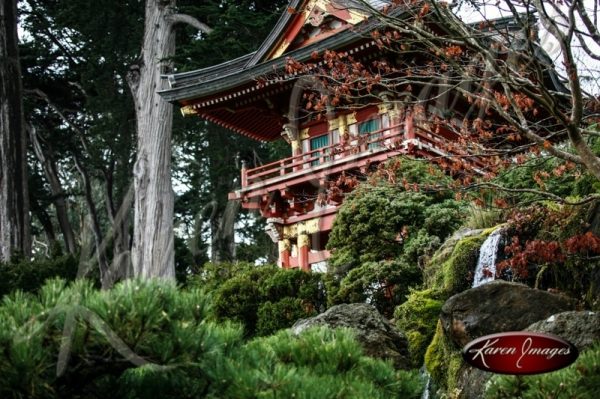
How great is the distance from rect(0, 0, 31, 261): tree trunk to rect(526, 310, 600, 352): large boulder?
17.9 meters

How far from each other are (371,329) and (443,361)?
1212 millimetres

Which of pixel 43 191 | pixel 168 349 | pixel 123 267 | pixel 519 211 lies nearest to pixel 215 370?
pixel 168 349

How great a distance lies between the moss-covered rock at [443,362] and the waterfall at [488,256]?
1513 mm

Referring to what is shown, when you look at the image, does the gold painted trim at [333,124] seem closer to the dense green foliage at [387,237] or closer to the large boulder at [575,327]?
the dense green foliage at [387,237]

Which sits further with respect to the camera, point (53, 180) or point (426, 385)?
point (53, 180)

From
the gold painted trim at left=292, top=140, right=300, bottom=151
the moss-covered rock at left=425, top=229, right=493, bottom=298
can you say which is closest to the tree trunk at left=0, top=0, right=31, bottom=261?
the gold painted trim at left=292, top=140, right=300, bottom=151

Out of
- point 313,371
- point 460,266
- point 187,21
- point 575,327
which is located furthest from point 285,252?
point 313,371

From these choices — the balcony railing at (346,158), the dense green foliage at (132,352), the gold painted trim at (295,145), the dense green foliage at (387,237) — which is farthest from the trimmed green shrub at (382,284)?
the dense green foliage at (132,352)

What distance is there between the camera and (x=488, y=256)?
12750 millimetres

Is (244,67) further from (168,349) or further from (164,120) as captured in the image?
(168,349)

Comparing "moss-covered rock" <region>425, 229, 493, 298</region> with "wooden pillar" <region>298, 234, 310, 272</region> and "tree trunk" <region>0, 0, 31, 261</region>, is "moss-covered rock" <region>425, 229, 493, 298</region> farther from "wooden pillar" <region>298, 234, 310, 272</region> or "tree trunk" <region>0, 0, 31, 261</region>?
"tree trunk" <region>0, 0, 31, 261</region>

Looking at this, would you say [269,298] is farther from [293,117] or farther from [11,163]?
[11,163]

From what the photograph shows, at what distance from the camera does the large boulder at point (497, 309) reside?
9.67 m

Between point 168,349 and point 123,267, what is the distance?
75.3ft
